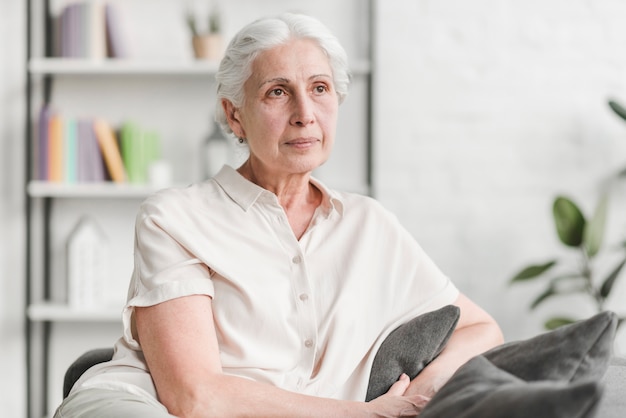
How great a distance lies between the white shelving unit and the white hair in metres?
1.69

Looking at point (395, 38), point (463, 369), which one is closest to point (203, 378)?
point (463, 369)

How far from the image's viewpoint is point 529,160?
376 cm

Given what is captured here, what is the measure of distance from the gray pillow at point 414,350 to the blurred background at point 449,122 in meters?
1.82

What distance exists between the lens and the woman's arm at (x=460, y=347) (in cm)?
184

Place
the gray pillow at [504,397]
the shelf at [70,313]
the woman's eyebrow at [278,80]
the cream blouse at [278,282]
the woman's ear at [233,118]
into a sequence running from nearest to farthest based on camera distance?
the gray pillow at [504,397] → the cream blouse at [278,282] → the woman's eyebrow at [278,80] → the woman's ear at [233,118] → the shelf at [70,313]

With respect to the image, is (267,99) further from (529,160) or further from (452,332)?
(529,160)

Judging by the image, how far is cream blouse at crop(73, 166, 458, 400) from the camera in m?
1.81

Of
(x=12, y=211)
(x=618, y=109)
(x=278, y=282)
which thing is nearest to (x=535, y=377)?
(x=278, y=282)

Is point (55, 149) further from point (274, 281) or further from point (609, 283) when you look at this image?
point (609, 283)

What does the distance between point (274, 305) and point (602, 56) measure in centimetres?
239

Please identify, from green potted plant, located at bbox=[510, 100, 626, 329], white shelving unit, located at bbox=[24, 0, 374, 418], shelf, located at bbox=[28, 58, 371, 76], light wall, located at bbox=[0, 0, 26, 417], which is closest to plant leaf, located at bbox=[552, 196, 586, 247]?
green potted plant, located at bbox=[510, 100, 626, 329]

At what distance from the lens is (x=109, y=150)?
3.63m

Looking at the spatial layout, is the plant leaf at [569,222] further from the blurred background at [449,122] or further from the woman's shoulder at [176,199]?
the woman's shoulder at [176,199]

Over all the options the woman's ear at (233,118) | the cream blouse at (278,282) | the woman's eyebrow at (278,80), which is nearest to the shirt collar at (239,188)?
the cream blouse at (278,282)
